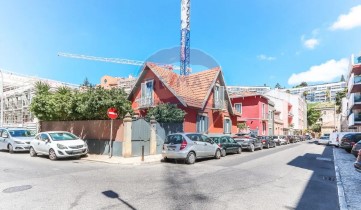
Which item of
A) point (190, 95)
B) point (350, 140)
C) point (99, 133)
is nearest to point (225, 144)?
point (190, 95)

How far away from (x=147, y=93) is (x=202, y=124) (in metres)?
6.16

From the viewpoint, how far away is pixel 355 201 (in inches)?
269

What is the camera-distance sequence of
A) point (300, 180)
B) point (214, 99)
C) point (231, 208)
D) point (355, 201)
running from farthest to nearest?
point (214, 99) → point (300, 180) → point (355, 201) → point (231, 208)

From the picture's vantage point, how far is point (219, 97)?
25969 millimetres

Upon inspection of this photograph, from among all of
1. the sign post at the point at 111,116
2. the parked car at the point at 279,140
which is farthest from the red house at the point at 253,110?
the sign post at the point at 111,116

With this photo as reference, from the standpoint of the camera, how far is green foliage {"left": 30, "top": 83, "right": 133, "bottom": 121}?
53.2 feet

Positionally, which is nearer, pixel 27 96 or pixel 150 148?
pixel 150 148

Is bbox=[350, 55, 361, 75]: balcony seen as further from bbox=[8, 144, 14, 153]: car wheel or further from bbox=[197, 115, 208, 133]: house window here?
bbox=[8, 144, 14, 153]: car wheel

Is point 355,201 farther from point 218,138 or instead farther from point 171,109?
point 171,109

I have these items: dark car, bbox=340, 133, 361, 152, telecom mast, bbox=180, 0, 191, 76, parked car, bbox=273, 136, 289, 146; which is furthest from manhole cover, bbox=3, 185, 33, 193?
telecom mast, bbox=180, 0, 191, 76

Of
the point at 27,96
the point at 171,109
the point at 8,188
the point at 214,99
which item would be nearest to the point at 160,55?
the point at 214,99

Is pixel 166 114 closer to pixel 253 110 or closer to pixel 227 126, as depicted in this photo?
pixel 227 126

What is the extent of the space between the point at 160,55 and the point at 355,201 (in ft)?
70.8

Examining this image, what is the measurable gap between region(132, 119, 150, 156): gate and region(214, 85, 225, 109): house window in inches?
395
